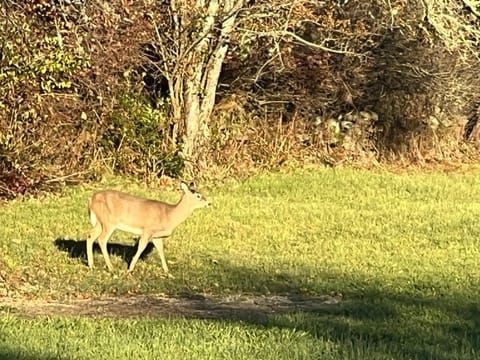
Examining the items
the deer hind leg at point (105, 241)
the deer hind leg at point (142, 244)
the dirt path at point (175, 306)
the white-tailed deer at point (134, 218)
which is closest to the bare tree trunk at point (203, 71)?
the white-tailed deer at point (134, 218)

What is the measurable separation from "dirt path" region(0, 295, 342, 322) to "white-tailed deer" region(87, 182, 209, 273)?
159 cm

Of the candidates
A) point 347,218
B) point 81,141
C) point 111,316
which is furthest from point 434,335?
point 81,141

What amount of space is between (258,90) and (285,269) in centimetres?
1385

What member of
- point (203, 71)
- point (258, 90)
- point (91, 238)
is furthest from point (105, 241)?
point (258, 90)

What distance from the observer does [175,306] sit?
1123cm

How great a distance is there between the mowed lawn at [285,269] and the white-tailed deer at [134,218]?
0.39m

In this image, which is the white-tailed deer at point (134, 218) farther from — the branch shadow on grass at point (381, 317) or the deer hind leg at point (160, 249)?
the branch shadow on grass at point (381, 317)

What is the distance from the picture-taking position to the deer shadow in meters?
14.3

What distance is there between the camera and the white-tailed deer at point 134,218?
1327 cm

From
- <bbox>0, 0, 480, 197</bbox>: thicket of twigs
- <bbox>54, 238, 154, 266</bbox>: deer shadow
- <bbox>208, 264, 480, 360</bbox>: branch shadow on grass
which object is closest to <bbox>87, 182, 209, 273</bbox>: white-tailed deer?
<bbox>54, 238, 154, 266</bbox>: deer shadow

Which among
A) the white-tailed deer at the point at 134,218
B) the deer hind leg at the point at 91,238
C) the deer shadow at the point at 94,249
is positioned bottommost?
the deer shadow at the point at 94,249

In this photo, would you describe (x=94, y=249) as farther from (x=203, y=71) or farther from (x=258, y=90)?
(x=258, y=90)

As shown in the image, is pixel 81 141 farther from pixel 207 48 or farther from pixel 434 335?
pixel 434 335

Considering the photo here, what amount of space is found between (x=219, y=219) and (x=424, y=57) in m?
→ 12.1
